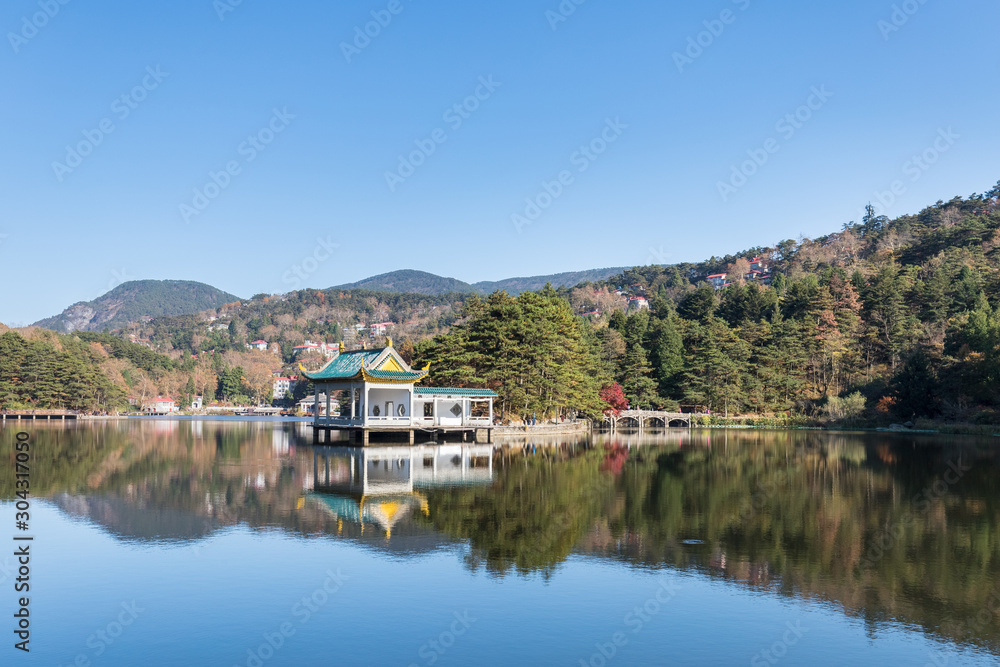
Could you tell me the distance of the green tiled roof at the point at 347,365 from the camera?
127ft

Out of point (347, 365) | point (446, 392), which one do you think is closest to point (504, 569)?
point (446, 392)

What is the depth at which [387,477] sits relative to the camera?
2284 centimetres

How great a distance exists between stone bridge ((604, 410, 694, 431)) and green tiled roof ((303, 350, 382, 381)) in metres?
23.1

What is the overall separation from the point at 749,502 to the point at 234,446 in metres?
25.2

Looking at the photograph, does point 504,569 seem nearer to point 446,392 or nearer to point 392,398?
point 446,392

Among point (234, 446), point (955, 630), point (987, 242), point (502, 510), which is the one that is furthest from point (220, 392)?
point (955, 630)

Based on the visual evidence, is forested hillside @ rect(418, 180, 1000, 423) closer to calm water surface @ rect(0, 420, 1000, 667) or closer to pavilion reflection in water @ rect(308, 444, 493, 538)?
pavilion reflection in water @ rect(308, 444, 493, 538)

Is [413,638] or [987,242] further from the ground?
[987,242]

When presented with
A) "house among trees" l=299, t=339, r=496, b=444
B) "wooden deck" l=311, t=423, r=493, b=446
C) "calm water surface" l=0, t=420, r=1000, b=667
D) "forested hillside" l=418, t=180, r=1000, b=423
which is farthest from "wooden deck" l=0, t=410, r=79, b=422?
"calm water surface" l=0, t=420, r=1000, b=667

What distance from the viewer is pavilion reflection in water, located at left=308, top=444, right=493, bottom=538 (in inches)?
658

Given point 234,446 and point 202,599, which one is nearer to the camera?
point 202,599

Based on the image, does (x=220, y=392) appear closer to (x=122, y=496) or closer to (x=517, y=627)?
(x=122, y=496)

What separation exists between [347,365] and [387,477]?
18.5 metres

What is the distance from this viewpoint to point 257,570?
1163 cm
